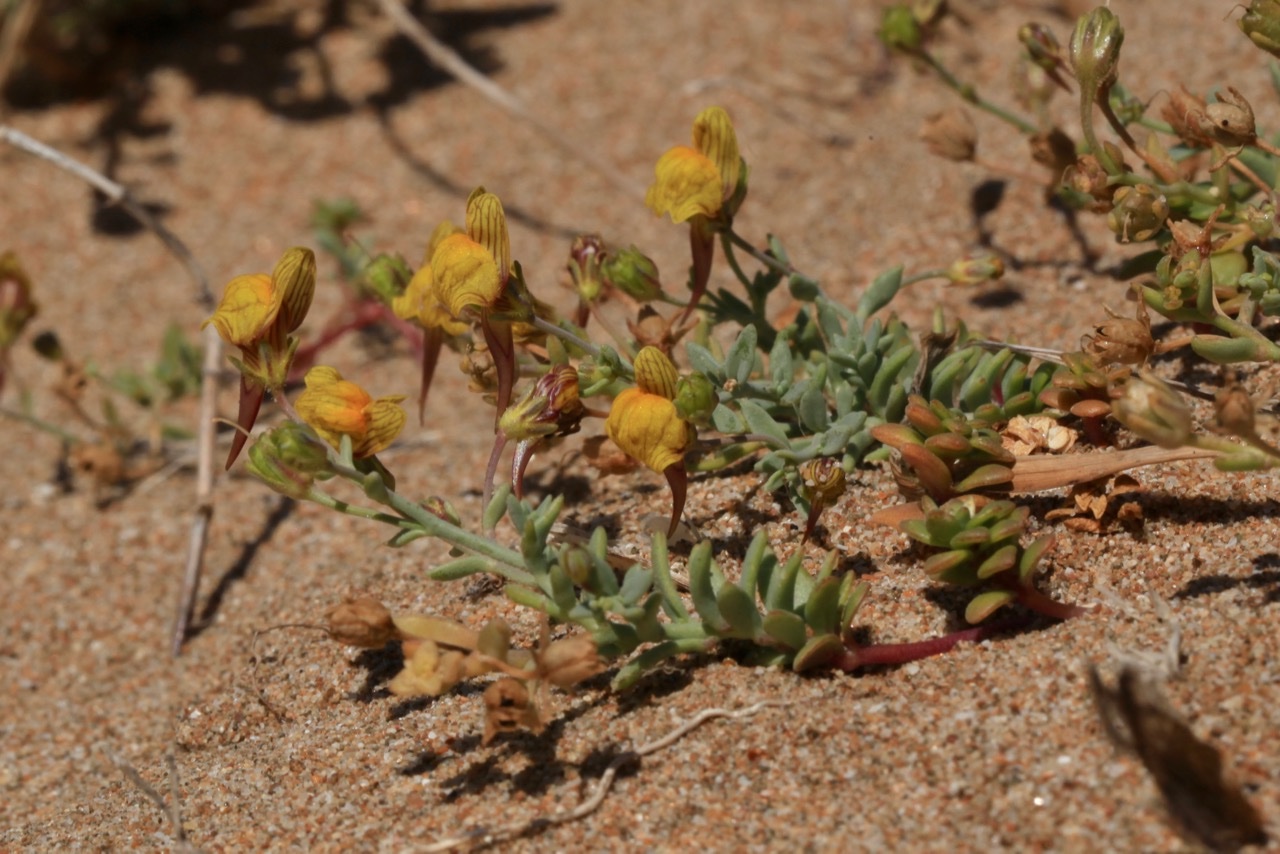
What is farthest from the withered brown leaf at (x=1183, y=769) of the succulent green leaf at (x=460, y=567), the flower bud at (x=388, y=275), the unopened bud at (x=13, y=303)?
the unopened bud at (x=13, y=303)

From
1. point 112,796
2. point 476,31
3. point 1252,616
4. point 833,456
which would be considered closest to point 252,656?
point 112,796

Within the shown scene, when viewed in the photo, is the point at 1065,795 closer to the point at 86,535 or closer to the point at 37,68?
the point at 86,535

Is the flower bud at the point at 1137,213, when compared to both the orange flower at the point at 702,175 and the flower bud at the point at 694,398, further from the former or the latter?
the flower bud at the point at 694,398

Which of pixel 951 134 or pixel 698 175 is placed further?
pixel 951 134

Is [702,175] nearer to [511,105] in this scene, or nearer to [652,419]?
[652,419]

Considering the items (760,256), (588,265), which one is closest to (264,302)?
(588,265)

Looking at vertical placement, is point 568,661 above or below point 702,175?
below

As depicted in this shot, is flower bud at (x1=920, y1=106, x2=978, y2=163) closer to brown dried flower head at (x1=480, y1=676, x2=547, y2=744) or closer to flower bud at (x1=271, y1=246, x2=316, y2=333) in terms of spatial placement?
A: flower bud at (x1=271, y1=246, x2=316, y2=333)
